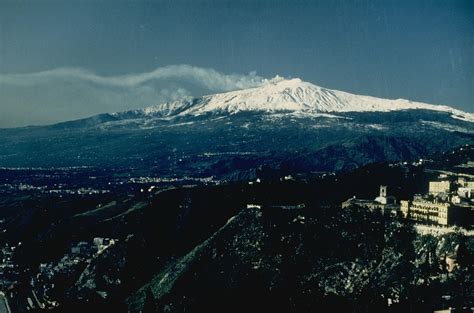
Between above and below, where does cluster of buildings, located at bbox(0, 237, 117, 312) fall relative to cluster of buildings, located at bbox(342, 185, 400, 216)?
below

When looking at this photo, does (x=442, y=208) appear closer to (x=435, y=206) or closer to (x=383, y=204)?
(x=435, y=206)

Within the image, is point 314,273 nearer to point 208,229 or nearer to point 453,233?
point 453,233

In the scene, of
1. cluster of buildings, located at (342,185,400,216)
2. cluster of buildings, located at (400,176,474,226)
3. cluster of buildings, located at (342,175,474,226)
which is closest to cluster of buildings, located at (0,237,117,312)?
cluster of buildings, located at (342,185,400,216)

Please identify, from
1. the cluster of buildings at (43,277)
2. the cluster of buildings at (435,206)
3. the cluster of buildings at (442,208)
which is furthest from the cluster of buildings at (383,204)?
the cluster of buildings at (43,277)

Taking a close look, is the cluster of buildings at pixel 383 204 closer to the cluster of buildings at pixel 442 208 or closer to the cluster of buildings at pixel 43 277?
the cluster of buildings at pixel 442 208

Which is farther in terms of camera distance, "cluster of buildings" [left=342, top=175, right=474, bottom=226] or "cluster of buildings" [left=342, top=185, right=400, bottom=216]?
"cluster of buildings" [left=342, top=185, right=400, bottom=216]

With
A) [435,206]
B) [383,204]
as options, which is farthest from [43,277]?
[435,206]

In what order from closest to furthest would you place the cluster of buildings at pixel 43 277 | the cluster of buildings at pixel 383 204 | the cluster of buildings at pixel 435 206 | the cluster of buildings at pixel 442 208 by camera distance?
1. the cluster of buildings at pixel 442 208
2. the cluster of buildings at pixel 435 206
3. the cluster of buildings at pixel 43 277
4. the cluster of buildings at pixel 383 204

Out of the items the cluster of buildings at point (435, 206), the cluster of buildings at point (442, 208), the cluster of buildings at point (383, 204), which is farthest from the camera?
the cluster of buildings at point (383, 204)

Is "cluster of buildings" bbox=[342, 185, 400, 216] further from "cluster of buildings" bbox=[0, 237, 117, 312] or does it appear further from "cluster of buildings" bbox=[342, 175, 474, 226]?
"cluster of buildings" bbox=[0, 237, 117, 312]
